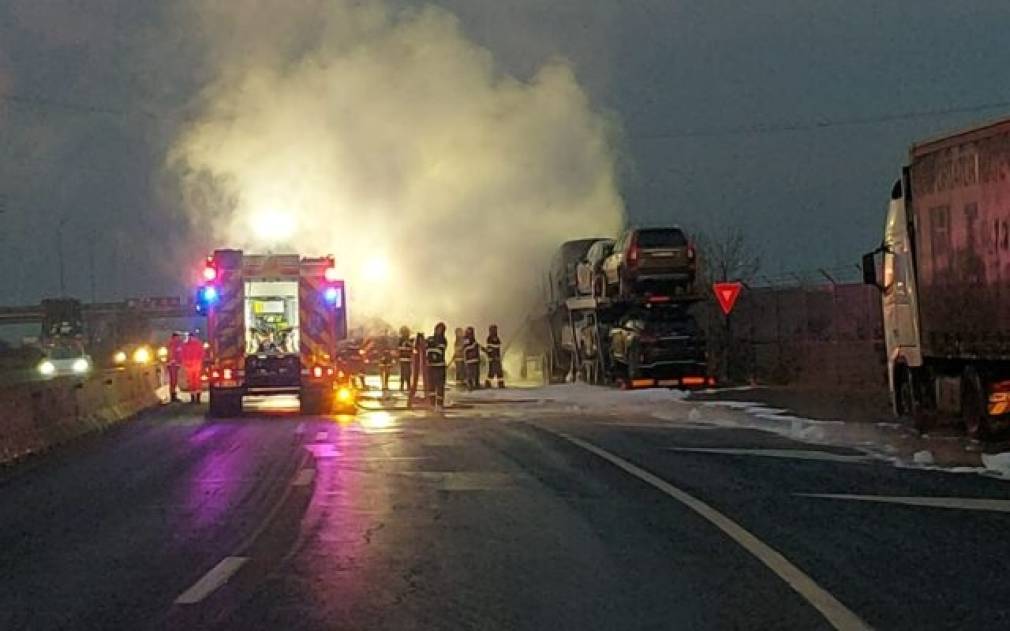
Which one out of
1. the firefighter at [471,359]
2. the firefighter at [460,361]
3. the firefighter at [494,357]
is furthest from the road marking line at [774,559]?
the firefighter at [460,361]

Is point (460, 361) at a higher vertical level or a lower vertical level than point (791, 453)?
higher

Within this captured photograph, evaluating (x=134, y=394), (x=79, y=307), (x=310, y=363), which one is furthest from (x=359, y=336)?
(x=79, y=307)

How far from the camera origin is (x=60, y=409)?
82.5ft

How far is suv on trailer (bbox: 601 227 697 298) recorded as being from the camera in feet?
118

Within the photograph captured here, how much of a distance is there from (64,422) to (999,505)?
16681mm

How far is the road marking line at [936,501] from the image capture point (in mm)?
12930

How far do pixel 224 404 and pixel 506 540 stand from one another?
2013 cm

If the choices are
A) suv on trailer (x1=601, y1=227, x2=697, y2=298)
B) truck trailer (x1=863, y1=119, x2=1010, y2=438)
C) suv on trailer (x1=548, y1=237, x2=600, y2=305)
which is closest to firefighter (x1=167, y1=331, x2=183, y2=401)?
suv on trailer (x1=548, y1=237, x2=600, y2=305)

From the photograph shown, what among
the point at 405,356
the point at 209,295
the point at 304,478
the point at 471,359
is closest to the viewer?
the point at 304,478

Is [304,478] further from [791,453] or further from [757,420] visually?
[757,420]

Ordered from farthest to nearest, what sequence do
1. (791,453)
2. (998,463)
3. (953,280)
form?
(953,280), (791,453), (998,463)

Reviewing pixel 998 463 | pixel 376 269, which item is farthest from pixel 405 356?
pixel 998 463

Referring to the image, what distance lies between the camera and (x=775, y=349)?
126ft

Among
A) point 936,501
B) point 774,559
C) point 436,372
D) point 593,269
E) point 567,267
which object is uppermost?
point 567,267
